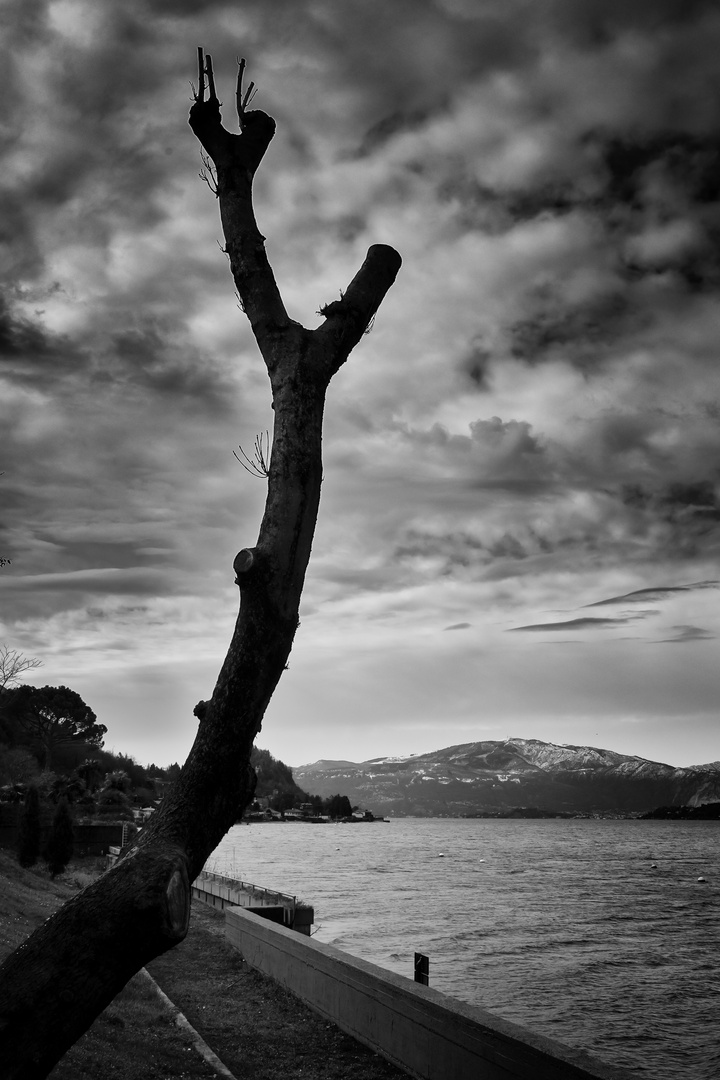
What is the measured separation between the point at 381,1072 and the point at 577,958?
87.5 feet

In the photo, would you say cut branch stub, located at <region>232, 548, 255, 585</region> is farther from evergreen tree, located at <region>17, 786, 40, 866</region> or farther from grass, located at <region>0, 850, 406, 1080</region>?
evergreen tree, located at <region>17, 786, 40, 866</region>

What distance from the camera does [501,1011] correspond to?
73.9 feet

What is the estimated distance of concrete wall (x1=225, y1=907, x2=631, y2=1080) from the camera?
7699 mm

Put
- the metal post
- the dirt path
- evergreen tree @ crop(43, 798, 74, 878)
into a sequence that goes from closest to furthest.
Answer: the dirt path, the metal post, evergreen tree @ crop(43, 798, 74, 878)

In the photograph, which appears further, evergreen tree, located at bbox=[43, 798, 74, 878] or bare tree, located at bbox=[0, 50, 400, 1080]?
evergreen tree, located at bbox=[43, 798, 74, 878]

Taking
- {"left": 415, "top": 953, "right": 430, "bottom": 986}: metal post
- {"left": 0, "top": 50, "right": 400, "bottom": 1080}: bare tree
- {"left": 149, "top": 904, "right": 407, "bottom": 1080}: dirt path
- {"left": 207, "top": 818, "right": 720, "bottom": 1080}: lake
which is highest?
{"left": 0, "top": 50, "right": 400, "bottom": 1080}: bare tree

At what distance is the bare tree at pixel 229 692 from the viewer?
3.01 metres

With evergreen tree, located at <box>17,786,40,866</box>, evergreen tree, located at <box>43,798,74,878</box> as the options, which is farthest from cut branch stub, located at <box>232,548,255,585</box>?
evergreen tree, located at <box>17,786,40,866</box>

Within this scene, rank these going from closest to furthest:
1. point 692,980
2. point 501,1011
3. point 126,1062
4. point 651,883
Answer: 1. point 126,1062
2. point 501,1011
3. point 692,980
4. point 651,883

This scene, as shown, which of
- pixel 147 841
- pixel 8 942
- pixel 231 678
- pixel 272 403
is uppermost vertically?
pixel 272 403

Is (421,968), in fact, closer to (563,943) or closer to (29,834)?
(29,834)

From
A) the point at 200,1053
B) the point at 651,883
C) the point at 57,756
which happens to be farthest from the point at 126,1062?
the point at 57,756

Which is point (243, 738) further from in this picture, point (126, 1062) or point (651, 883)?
point (651, 883)

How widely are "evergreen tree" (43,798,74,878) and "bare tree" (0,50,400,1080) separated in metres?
32.7
